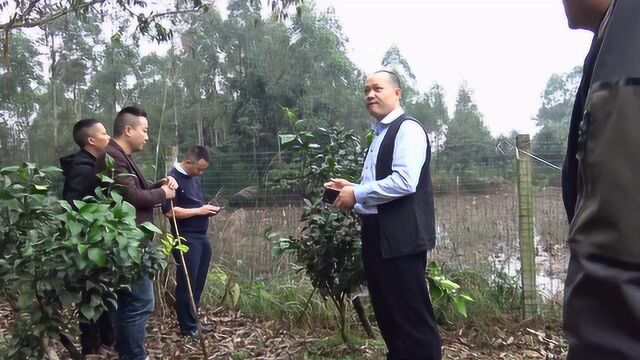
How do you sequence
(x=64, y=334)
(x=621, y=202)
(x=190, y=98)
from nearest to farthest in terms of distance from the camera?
(x=621, y=202) → (x=64, y=334) → (x=190, y=98)

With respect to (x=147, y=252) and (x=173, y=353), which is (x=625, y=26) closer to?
(x=147, y=252)

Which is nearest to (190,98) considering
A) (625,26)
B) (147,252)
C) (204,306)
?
(204,306)

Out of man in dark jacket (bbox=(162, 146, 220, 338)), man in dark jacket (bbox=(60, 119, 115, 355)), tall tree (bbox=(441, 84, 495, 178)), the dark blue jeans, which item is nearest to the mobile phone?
the dark blue jeans

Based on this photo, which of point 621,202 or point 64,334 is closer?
point 621,202

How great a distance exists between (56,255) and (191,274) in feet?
6.76

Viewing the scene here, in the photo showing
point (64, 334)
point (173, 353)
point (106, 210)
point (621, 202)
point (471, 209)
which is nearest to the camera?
point (621, 202)

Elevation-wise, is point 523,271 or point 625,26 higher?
point 625,26

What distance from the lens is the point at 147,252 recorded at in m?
3.08

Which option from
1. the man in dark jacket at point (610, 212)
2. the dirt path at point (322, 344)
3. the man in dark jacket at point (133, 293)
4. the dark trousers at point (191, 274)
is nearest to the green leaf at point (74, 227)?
the man in dark jacket at point (133, 293)

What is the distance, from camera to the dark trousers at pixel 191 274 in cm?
462

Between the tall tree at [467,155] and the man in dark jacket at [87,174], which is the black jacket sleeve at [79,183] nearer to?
the man in dark jacket at [87,174]

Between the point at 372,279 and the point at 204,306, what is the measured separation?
2728 millimetres

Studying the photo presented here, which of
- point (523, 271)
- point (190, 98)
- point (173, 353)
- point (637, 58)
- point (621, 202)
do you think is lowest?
point (173, 353)

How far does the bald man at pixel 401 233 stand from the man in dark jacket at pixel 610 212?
2.06m
